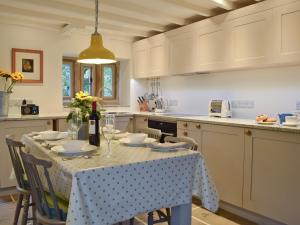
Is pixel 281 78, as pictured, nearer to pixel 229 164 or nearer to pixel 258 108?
pixel 258 108

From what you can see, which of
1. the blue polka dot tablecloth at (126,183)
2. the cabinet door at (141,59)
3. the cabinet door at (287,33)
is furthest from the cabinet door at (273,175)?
the cabinet door at (141,59)

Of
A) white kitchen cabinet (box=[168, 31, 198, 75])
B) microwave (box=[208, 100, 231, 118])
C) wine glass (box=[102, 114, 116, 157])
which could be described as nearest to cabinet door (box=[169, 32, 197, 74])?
white kitchen cabinet (box=[168, 31, 198, 75])

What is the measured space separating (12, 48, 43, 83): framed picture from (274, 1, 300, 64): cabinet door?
119 inches

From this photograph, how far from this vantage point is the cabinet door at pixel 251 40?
2.77 m

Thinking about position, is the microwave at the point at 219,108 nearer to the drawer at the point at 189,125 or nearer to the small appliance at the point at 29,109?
the drawer at the point at 189,125

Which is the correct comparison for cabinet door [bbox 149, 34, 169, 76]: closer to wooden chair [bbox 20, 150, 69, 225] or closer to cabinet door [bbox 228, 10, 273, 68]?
cabinet door [bbox 228, 10, 273, 68]

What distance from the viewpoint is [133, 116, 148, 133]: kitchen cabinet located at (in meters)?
4.11

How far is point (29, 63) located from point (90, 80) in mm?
1108

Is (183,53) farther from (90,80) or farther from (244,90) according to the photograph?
(90,80)

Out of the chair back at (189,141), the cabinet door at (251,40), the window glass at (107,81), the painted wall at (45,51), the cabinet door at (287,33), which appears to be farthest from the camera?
the window glass at (107,81)

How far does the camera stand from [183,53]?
3.81 m

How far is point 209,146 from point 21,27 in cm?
292

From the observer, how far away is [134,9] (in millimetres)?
3246

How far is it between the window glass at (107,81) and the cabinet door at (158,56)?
37.1 inches
